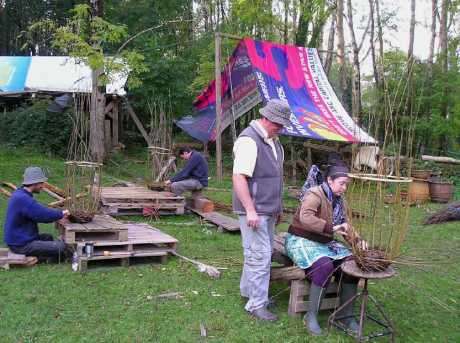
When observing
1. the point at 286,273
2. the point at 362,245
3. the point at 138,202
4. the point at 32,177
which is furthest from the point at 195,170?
the point at 362,245

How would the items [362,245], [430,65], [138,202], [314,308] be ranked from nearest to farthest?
[362,245] → [314,308] → [138,202] → [430,65]

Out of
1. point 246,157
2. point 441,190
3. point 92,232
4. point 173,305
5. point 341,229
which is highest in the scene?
point 246,157

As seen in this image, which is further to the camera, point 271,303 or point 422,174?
point 422,174

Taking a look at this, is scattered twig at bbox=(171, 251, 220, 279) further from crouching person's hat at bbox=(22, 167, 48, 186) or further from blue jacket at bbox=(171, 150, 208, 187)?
blue jacket at bbox=(171, 150, 208, 187)

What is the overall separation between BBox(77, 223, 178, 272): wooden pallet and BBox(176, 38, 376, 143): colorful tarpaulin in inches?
218

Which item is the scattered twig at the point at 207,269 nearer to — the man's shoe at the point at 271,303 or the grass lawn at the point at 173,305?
the grass lawn at the point at 173,305

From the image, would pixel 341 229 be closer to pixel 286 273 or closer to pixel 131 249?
pixel 286 273

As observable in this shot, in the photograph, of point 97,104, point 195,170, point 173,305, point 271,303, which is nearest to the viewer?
point 173,305

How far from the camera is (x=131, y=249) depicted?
554 cm

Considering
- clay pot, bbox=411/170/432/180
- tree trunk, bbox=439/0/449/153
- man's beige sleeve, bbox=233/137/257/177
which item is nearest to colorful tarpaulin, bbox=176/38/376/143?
clay pot, bbox=411/170/432/180

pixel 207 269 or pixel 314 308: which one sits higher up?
pixel 314 308

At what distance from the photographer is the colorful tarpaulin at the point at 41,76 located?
16.4 meters

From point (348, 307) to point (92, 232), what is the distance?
3.06 meters

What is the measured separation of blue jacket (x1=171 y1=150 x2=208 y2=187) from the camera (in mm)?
8856
